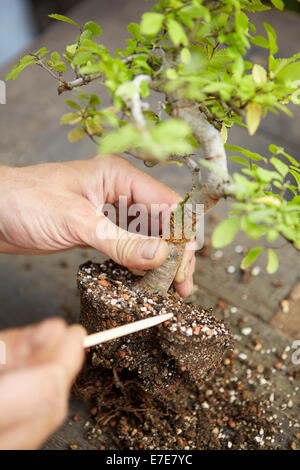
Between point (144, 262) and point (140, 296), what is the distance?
0.30 feet

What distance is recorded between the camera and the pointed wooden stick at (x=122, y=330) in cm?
88

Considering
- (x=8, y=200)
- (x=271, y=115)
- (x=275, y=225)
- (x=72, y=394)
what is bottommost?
(x=72, y=394)

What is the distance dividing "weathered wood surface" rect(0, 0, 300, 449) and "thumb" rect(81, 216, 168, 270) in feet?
1.58

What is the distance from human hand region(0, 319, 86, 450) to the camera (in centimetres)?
68

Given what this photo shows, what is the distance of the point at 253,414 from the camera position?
127cm

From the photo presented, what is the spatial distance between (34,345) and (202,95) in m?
0.52

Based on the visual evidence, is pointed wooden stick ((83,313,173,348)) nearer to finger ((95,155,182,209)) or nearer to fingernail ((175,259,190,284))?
fingernail ((175,259,190,284))

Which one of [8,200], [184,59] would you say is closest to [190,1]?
[184,59]

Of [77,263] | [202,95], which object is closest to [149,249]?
[202,95]

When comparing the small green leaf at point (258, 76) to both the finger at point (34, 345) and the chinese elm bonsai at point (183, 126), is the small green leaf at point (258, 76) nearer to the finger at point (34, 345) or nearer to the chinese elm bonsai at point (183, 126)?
the chinese elm bonsai at point (183, 126)

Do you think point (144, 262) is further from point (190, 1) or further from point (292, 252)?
point (292, 252)

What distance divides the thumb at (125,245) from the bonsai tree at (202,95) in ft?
0.55

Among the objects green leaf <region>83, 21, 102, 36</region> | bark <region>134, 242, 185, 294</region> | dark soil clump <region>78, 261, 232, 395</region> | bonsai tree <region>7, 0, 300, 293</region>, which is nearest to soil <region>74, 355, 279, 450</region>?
dark soil clump <region>78, 261, 232, 395</region>

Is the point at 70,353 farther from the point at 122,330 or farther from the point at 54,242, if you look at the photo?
the point at 54,242
